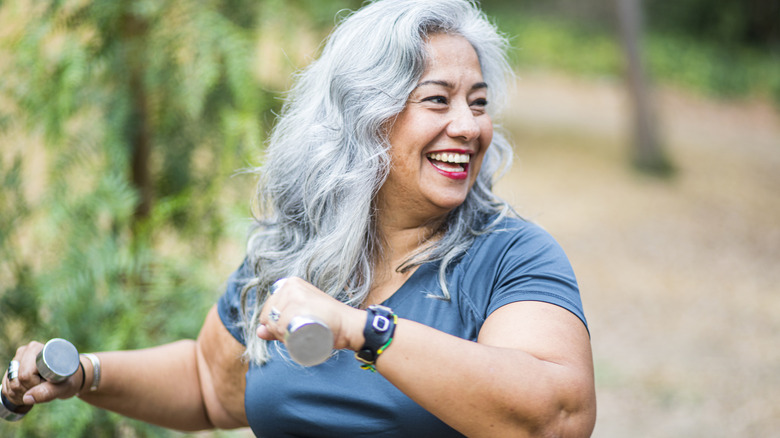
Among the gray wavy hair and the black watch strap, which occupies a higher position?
the gray wavy hair

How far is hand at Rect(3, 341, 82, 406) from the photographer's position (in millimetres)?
1464

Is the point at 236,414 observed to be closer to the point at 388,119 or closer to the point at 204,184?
the point at 388,119

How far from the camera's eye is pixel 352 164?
1585 millimetres

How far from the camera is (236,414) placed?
1.78 metres

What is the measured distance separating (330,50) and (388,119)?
249 millimetres

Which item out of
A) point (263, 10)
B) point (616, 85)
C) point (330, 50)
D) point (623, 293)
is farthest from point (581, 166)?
point (330, 50)

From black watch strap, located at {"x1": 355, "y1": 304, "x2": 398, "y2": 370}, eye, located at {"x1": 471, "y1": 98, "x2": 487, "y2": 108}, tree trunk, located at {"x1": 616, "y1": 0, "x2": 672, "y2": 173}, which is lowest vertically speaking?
black watch strap, located at {"x1": 355, "y1": 304, "x2": 398, "y2": 370}

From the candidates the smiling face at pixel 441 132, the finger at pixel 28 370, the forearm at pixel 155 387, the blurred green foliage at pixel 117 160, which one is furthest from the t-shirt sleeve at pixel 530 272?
the blurred green foliage at pixel 117 160

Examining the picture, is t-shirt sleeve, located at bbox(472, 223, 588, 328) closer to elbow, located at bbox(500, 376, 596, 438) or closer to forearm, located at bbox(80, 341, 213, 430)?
elbow, located at bbox(500, 376, 596, 438)

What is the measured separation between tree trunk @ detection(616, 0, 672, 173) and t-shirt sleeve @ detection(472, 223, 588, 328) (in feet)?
29.5

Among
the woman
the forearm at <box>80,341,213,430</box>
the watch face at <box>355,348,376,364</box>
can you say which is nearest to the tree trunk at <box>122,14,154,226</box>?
the forearm at <box>80,341,213,430</box>

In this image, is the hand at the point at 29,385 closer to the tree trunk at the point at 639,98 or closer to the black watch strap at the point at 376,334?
the black watch strap at the point at 376,334

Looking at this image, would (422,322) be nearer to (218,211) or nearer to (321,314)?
(321,314)

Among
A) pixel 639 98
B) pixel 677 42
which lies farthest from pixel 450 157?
pixel 677 42
